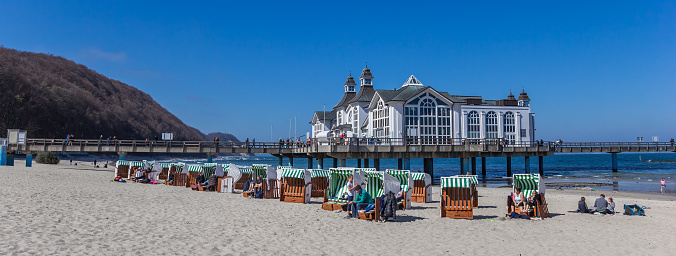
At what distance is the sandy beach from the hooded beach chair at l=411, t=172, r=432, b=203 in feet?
7.46

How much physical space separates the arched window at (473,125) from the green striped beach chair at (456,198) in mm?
30039

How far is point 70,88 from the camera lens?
95750 millimetres

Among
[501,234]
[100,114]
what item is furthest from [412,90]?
[100,114]

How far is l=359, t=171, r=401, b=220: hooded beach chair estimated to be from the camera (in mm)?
12180

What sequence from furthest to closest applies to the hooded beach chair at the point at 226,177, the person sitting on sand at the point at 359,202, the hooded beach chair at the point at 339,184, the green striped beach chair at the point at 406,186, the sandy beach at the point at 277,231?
1. the hooded beach chair at the point at 226,177
2. the green striped beach chair at the point at 406,186
3. the hooded beach chair at the point at 339,184
4. the person sitting on sand at the point at 359,202
5. the sandy beach at the point at 277,231

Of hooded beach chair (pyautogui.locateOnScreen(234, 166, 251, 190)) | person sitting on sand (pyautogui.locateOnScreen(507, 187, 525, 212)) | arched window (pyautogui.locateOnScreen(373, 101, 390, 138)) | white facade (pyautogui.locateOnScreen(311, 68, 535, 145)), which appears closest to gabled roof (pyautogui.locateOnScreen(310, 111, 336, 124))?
white facade (pyautogui.locateOnScreen(311, 68, 535, 145))

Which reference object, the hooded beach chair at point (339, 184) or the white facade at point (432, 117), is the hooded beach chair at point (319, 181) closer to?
the hooded beach chair at point (339, 184)

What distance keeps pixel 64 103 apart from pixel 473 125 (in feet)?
237

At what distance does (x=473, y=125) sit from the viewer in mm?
42750

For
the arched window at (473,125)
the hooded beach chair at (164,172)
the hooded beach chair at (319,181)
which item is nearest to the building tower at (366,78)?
the arched window at (473,125)

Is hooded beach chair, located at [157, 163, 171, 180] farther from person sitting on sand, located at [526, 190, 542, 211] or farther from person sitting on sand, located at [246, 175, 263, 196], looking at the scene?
person sitting on sand, located at [526, 190, 542, 211]

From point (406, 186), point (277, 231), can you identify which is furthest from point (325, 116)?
point (277, 231)

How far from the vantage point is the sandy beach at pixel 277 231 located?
8141 millimetres

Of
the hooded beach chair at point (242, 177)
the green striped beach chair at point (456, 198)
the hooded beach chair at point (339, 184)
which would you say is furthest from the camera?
the hooded beach chair at point (242, 177)
